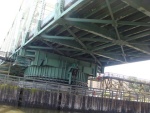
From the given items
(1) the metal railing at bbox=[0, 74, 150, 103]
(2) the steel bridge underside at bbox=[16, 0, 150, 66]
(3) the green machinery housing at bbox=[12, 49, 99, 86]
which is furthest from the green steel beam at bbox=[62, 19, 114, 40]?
(3) the green machinery housing at bbox=[12, 49, 99, 86]

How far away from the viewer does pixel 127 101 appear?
2370 centimetres

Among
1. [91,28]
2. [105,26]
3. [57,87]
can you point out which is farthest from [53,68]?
[91,28]

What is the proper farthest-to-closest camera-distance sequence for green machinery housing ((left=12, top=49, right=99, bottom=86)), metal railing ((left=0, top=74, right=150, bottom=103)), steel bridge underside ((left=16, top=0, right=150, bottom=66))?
1. green machinery housing ((left=12, top=49, right=99, bottom=86))
2. metal railing ((left=0, top=74, right=150, bottom=103))
3. steel bridge underside ((left=16, top=0, right=150, bottom=66))

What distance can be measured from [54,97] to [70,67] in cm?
784

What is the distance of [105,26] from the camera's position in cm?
1881

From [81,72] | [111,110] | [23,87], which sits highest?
[81,72]

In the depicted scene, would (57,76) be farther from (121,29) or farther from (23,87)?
(121,29)

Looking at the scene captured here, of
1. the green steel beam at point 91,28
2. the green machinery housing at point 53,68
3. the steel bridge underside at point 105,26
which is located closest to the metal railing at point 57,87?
the steel bridge underside at point 105,26

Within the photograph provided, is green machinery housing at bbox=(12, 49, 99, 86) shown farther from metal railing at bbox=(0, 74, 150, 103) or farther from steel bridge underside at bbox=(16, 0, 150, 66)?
metal railing at bbox=(0, 74, 150, 103)

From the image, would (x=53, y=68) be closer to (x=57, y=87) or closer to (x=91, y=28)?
(x=57, y=87)

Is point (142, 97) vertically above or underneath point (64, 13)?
underneath

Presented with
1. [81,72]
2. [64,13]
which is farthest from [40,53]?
[64,13]

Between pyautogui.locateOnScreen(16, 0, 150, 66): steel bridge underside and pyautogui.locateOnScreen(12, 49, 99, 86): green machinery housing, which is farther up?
pyautogui.locateOnScreen(16, 0, 150, 66): steel bridge underside

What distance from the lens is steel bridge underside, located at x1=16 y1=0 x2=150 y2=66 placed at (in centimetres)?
1457
